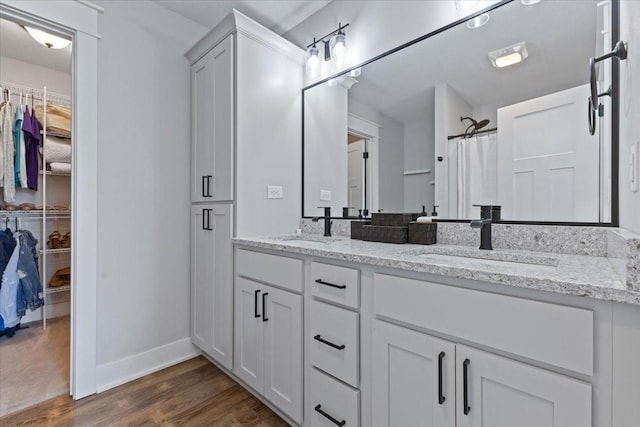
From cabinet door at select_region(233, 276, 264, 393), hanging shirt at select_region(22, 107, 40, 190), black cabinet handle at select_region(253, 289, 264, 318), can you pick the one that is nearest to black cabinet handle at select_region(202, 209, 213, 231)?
cabinet door at select_region(233, 276, 264, 393)

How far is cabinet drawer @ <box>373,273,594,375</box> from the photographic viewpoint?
2.41ft

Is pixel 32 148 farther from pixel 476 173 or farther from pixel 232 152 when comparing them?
pixel 476 173

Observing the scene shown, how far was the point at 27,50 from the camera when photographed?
2.88 meters

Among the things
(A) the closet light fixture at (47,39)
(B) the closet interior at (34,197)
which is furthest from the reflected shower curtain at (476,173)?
(A) the closet light fixture at (47,39)

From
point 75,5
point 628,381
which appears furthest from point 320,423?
point 75,5

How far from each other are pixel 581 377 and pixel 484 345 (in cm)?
21

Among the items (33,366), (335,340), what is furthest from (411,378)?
(33,366)

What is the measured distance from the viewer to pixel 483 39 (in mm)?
1481

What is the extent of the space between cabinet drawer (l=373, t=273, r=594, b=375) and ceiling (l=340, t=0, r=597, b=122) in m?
0.98

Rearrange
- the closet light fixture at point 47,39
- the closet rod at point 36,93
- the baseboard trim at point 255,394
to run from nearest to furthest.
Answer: the baseboard trim at point 255,394, the closet light fixture at point 47,39, the closet rod at point 36,93

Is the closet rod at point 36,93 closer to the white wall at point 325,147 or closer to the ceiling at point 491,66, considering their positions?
the white wall at point 325,147

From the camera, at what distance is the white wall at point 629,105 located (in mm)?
837

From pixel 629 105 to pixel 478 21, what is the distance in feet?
2.65

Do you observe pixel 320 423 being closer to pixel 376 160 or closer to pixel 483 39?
pixel 376 160
